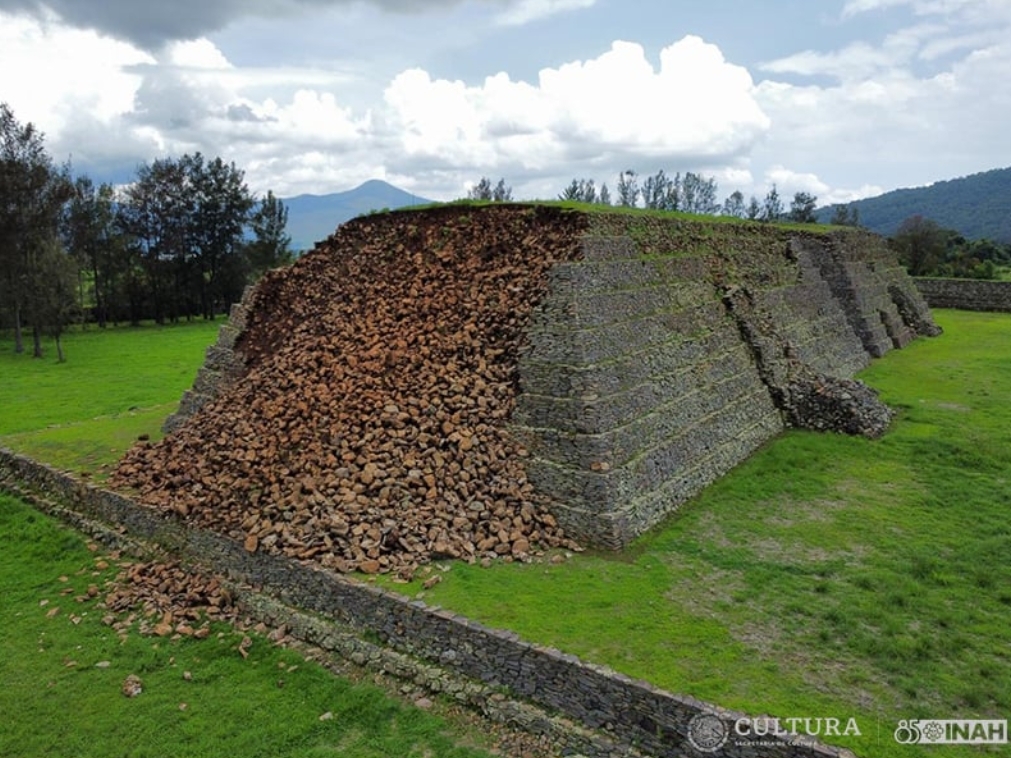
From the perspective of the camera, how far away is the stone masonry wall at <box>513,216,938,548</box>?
12.0 m

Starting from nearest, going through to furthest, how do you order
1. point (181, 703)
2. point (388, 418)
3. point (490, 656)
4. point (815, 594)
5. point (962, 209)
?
point (490, 656) < point (181, 703) < point (815, 594) < point (388, 418) < point (962, 209)

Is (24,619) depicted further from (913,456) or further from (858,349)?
(858,349)

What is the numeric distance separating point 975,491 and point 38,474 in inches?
831

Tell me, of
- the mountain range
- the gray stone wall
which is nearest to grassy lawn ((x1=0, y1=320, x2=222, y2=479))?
the gray stone wall

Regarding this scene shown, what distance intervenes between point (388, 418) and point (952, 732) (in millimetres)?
9517

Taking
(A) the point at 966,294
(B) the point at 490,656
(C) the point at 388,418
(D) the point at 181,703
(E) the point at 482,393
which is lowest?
(D) the point at 181,703

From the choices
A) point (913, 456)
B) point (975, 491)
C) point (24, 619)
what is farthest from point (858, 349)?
point (24, 619)

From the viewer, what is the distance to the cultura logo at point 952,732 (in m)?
7.31

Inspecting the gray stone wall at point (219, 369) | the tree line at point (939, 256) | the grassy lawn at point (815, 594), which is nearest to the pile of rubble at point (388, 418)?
the gray stone wall at point (219, 369)

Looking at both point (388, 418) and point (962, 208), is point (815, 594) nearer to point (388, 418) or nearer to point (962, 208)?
point (388, 418)

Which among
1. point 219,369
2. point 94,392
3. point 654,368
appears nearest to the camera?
point 654,368

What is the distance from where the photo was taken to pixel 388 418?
13.0 m

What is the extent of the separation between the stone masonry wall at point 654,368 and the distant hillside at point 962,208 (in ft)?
467

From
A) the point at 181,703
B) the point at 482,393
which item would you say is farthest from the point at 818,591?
the point at 181,703
